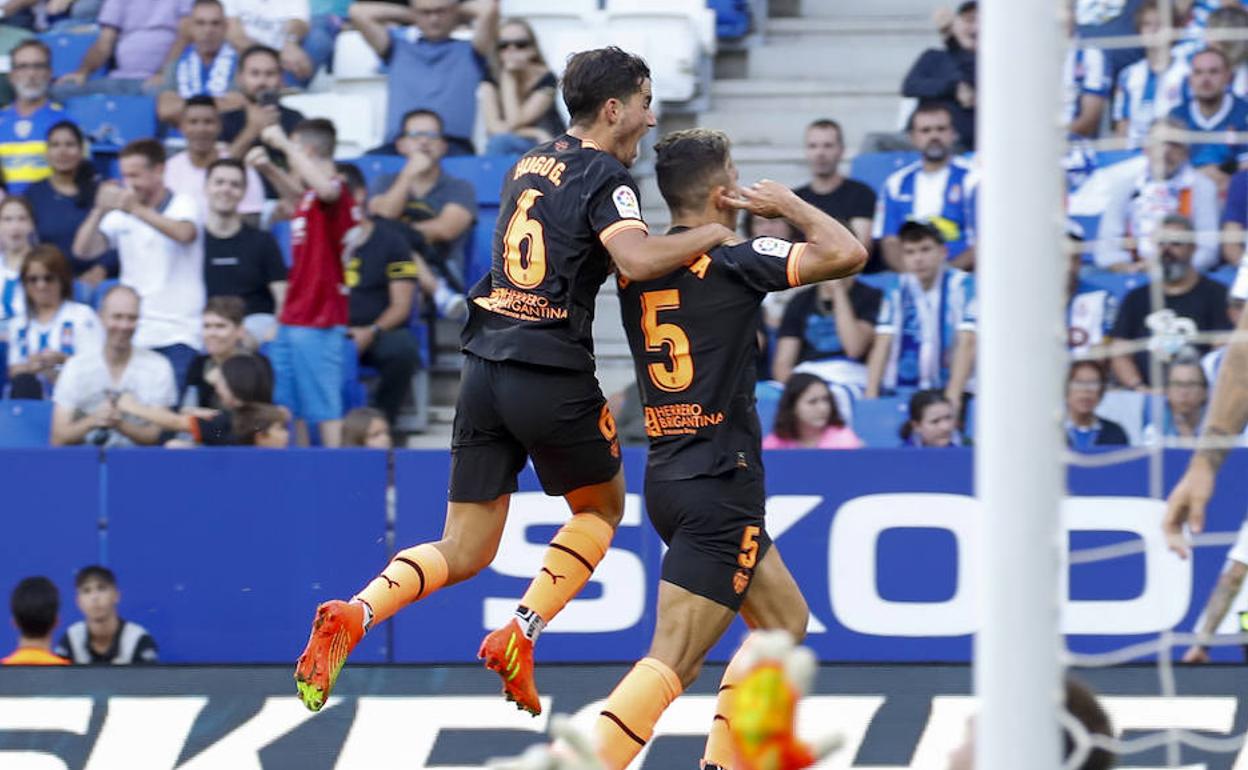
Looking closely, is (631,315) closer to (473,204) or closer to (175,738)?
(175,738)

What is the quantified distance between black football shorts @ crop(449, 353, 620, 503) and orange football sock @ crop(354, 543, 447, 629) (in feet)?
0.64

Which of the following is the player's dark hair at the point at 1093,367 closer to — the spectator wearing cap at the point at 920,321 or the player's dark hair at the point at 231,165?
the spectator wearing cap at the point at 920,321

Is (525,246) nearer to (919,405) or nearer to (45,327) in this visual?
(919,405)

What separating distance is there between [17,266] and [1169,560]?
18.4 ft

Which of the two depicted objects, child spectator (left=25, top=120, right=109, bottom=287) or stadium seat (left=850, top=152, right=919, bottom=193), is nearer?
stadium seat (left=850, top=152, right=919, bottom=193)

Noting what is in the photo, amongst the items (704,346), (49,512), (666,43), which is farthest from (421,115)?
(704,346)

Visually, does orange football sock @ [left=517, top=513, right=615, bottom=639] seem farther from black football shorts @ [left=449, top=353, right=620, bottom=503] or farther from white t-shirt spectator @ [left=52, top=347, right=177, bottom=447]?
white t-shirt spectator @ [left=52, top=347, right=177, bottom=447]

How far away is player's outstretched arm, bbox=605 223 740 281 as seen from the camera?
16.5 ft

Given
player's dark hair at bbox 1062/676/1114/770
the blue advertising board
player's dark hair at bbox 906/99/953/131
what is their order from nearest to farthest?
player's dark hair at bbox 1062/676/1114/770 < the blue advertising board < player's dark hair at bbox 906/99/953/131

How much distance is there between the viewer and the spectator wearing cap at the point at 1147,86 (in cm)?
902

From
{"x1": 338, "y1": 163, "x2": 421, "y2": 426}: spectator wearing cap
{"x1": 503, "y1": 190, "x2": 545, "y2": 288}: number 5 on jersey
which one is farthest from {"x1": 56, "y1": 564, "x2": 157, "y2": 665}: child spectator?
{"x1": 503, "y1": 190, "x2": 545, "y2": 288}: number 5 on jersey

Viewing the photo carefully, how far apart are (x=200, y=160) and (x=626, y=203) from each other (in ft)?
17.0

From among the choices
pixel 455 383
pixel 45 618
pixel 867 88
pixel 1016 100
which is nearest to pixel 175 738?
pixel 45 618

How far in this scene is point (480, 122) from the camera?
33.1 ft
